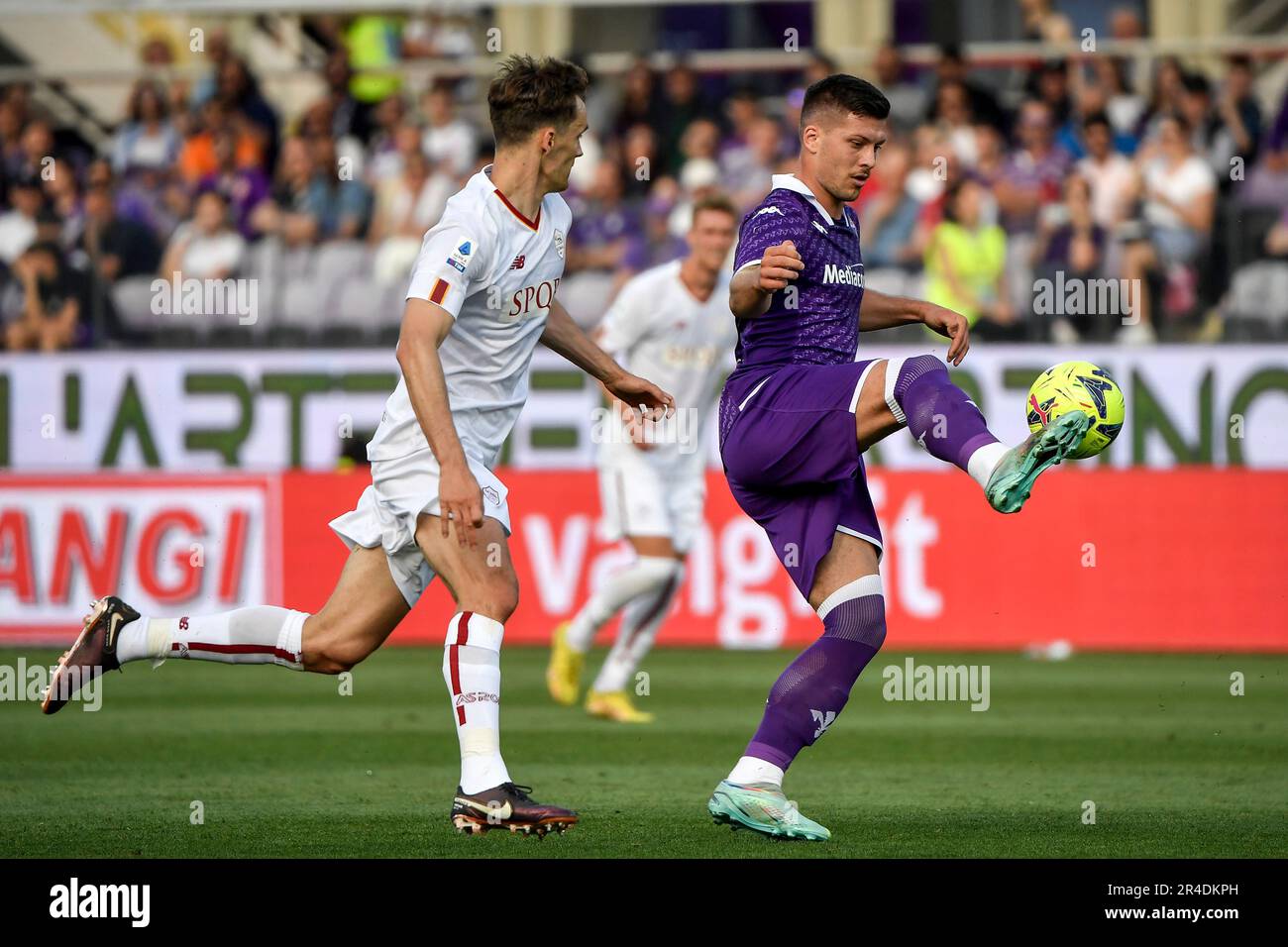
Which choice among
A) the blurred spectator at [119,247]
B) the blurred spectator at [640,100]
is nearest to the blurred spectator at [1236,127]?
the blurred spectator at [640,100]

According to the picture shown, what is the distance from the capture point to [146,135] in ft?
61.3

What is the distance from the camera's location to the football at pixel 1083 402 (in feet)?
19.3

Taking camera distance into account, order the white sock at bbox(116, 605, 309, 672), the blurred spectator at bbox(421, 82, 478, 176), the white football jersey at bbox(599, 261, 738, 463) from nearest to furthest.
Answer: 1. the white sock at bbox(116, 605, 309, 672)
2. the white football jersey at bbox(599, 261, 738, 463)
3. the blurred spectator at bbox(421, 82, 478, 176)

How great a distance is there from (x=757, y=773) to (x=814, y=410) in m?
1.24

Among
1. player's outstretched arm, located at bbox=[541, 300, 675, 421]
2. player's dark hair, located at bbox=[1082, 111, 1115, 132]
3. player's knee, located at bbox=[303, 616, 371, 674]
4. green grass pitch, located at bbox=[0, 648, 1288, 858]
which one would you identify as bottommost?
green grass pitch, located at bbox=[0, 648, 1288, 858]

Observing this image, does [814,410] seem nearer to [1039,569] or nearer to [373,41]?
[1039,569]

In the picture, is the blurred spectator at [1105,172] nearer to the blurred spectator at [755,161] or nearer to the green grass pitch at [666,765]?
the blurred spectator at [755,161]

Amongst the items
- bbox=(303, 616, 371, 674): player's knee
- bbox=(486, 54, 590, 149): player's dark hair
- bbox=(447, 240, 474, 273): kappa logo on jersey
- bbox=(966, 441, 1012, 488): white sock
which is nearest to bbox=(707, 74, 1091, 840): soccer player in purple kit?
bbox=(966, 441, 1012, 488): white sock

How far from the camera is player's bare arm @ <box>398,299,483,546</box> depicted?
5.90 meters

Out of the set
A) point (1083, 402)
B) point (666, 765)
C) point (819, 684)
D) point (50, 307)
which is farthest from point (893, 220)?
point (1083, 402)

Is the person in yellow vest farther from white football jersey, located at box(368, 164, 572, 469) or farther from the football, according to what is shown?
the football

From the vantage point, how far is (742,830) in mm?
6805

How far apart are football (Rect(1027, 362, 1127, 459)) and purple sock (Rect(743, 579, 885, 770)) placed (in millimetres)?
978

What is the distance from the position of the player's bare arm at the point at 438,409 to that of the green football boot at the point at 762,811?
4.00 feet
